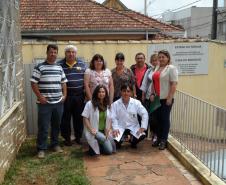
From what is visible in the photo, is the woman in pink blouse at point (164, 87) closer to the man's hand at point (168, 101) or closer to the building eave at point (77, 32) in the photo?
the man's hand at point (168, 101)

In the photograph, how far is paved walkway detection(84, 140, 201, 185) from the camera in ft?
18.1

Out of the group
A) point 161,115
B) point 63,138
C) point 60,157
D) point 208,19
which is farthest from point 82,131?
point 208,19

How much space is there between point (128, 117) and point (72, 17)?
9467mm

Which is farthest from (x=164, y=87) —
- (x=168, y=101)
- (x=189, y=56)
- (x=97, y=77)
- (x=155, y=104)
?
(x=189, y=56)

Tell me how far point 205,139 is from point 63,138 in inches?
116

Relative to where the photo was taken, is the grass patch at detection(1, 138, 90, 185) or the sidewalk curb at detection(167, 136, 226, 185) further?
the grass patch at detection(1, 138, 90, 185)

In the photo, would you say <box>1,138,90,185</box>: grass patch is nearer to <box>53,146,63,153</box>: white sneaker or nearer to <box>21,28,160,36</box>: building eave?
<box>53,146,63,153</box>: white sneaker

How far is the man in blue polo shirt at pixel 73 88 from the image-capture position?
270 inches

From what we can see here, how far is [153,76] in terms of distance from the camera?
6.81 meters

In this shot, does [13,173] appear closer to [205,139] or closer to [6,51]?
[6,51]

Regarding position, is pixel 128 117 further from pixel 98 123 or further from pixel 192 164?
pixel 192 164

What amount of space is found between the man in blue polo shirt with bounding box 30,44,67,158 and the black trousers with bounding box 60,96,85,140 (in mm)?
344

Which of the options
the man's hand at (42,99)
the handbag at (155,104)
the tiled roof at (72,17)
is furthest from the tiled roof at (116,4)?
the man's hand at (42,99)

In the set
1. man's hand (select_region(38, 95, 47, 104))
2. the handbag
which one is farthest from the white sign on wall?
man's hand (select_region(38, 95, 47, 104))
